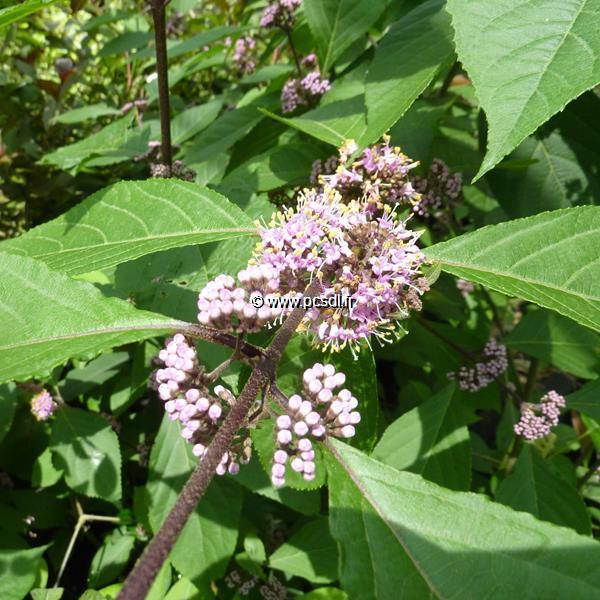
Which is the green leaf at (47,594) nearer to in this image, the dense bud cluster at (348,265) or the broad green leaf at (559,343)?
the dense bud cluster at (348,265)

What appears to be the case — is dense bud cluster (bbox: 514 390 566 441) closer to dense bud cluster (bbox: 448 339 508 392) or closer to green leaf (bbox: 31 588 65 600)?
dense bud cluster (bbox: 448 339 508 392)

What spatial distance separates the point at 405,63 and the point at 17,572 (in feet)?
6.57

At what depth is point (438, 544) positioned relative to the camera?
1.05 metres

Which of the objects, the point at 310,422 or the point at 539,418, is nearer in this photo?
the point at 310,422

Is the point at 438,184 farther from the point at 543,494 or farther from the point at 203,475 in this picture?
the point at 203,475

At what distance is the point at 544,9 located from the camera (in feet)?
3.47

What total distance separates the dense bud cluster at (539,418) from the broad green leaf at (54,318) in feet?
4.93

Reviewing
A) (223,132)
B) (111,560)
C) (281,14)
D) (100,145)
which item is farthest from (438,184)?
(111,560)

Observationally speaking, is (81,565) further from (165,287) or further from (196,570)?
(165,287)

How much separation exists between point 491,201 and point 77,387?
2.14 metres

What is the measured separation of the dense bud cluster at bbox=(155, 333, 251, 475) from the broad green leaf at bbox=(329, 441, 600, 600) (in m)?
0.22

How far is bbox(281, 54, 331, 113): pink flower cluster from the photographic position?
7.20ft
